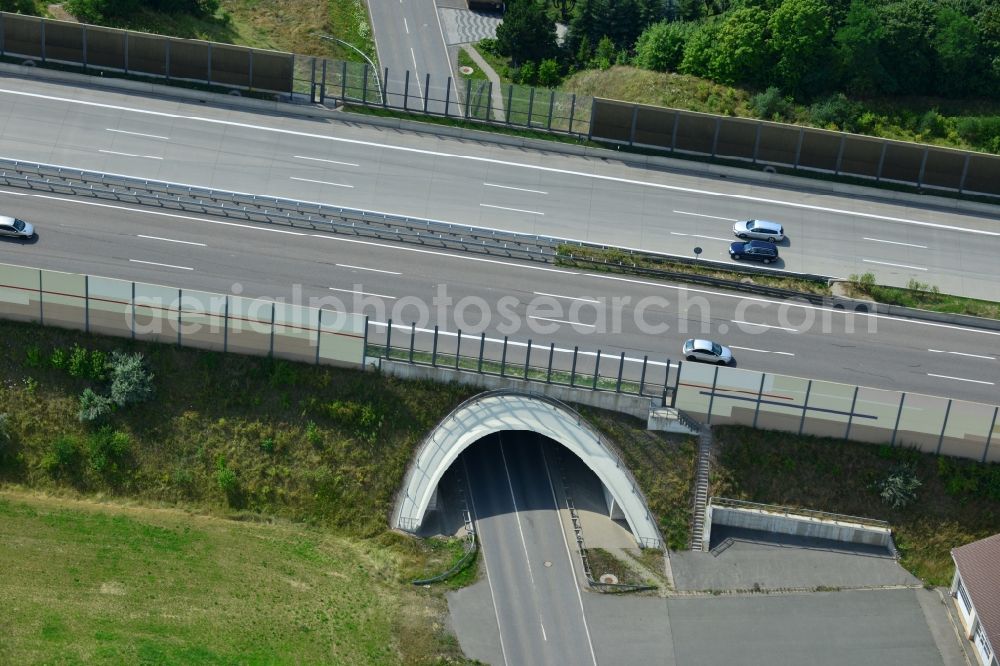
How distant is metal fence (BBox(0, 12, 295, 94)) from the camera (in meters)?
75.6

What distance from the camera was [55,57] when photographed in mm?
76375

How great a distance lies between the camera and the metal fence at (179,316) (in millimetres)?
60688

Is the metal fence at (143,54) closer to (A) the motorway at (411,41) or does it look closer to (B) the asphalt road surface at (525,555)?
(A) the motorway at (411,41)

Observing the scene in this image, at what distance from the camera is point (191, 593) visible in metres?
55.7

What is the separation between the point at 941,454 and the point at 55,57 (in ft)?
166

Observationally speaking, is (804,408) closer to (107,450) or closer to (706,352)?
(706,352)

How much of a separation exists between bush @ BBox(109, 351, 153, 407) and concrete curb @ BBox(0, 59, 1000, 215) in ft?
66.0

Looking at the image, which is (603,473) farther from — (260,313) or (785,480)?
(260,313)

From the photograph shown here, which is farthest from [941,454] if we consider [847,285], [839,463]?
[847,285]

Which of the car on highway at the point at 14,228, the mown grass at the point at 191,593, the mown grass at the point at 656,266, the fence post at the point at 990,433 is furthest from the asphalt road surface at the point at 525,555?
the car on highway at the point at 14,228

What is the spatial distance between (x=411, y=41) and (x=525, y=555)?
137 ft

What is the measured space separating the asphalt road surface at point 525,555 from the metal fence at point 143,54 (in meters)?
26.0

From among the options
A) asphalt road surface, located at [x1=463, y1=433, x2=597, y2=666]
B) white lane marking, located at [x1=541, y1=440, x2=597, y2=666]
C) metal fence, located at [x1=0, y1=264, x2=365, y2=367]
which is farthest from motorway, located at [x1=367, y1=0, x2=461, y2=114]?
white lane marking, located at [x1=541, y1=440, x2=597, y2=666]

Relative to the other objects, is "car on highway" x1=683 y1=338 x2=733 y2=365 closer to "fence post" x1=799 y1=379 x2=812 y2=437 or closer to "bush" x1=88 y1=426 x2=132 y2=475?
"fence post" x1=799 y1=379 x2=812 y2=437
